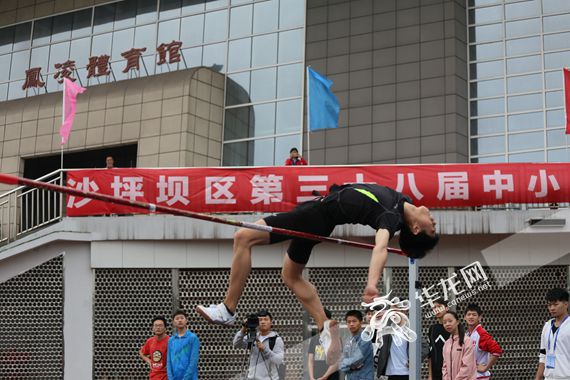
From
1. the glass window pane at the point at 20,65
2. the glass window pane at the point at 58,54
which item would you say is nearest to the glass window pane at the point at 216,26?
the glass window pane at the point at 58,54

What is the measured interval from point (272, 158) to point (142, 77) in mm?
4263

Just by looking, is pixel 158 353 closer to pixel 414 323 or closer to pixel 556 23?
pixel 414 323

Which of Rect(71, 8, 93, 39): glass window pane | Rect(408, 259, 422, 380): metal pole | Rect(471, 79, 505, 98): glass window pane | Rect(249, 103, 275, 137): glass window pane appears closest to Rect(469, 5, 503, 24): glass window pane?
Rect(471, 79, 505, 98): glass window pane

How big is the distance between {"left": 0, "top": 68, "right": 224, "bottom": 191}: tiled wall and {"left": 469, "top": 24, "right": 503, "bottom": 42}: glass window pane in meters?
6.39

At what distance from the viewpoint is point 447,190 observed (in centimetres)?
1444

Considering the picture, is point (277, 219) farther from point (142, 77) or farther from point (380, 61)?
point (142, 77)

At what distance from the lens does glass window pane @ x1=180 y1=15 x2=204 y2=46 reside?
76.0 ft

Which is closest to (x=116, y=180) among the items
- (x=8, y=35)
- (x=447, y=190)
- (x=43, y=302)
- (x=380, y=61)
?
(x=43, y=302)

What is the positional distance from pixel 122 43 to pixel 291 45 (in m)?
5.02

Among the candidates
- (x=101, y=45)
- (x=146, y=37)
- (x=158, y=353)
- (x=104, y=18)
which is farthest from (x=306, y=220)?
(x=104, y=18)

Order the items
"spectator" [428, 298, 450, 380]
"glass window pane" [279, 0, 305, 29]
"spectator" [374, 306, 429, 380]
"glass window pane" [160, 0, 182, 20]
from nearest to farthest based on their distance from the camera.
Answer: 1. "spectator" [374, 306, 429, 380]
2. "spectator" [428, 298, 450, 380]
3. "glass window pane" [279, 0, 305, 29]
4. "glass window pane" [160, 0, 182, 20]

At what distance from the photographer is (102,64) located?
2392cm

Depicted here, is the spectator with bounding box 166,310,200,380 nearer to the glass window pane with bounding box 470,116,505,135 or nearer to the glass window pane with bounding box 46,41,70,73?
the glass window pane with bounding box 470,116,505,135

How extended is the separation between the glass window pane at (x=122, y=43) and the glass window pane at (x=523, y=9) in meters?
10.0
